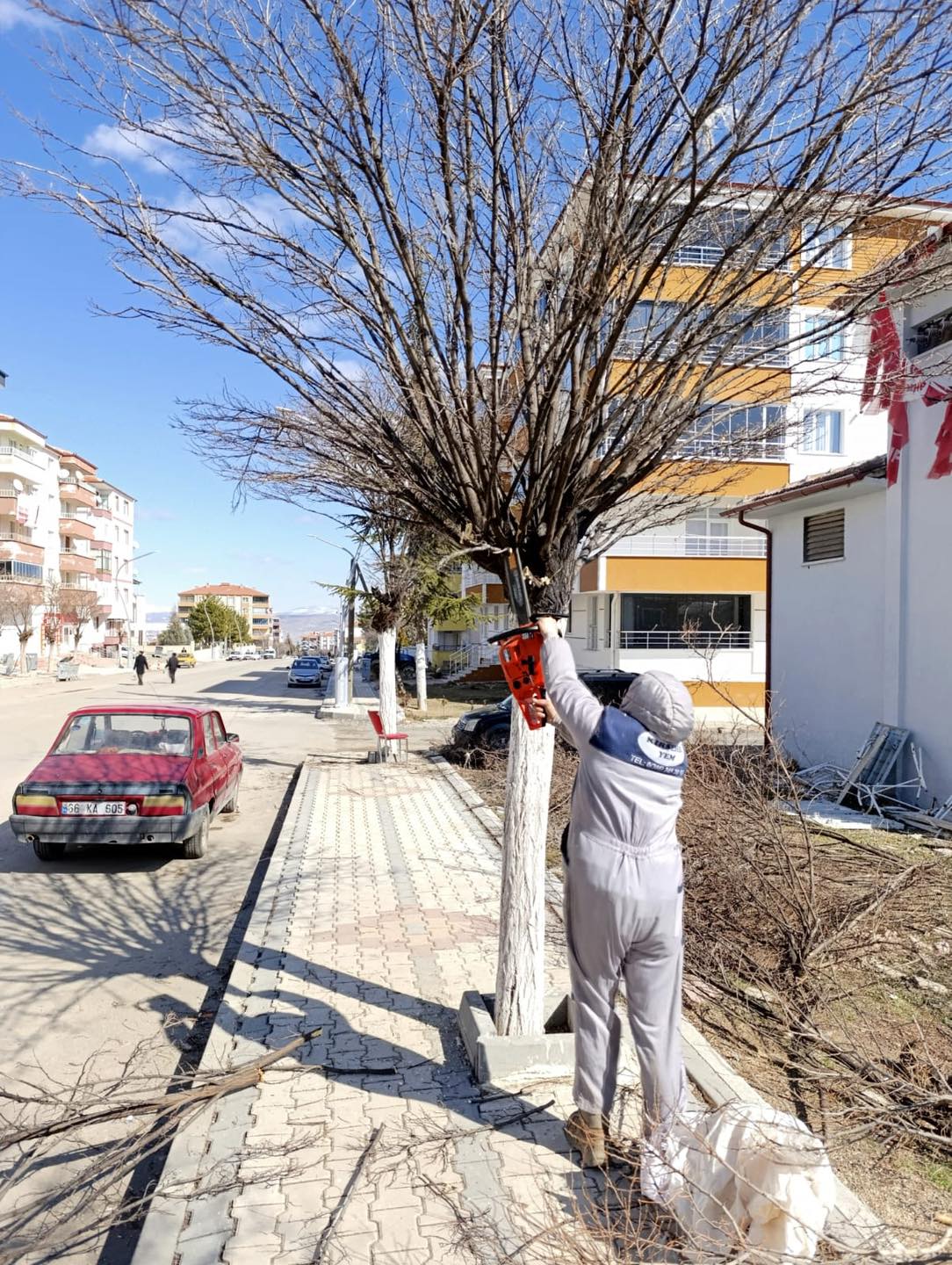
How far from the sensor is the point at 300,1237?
9.47 feet

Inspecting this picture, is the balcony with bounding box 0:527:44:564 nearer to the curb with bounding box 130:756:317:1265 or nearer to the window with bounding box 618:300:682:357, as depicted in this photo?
the curb with bounding box 130:756:317:1265

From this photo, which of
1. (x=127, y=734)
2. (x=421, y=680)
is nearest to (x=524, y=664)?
(x=127, y=734)

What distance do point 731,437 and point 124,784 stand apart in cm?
599

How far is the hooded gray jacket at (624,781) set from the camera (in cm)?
306

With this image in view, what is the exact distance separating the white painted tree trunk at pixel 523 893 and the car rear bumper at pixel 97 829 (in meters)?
4.75

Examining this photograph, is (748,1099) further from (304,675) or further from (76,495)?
(76,495)

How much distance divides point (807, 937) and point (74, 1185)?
375cm

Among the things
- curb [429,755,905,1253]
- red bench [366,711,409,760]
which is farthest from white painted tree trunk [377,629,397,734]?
curb [429,755,905,1253]

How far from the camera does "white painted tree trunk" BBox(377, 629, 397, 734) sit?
1550 cm

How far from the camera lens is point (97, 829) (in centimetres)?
782

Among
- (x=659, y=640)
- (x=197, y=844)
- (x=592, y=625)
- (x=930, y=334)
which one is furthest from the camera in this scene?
(x=592, y=625)

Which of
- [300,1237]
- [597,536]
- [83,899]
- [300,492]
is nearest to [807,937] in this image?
[597,536]

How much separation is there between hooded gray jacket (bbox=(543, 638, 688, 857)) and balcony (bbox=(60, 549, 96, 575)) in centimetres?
6542

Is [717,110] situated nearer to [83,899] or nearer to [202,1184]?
[202,1184]
